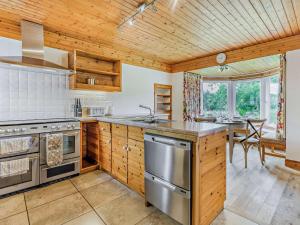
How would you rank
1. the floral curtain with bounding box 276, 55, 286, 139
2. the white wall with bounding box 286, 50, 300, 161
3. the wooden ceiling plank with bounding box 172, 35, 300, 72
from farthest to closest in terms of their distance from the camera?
the floral curtain with bounding box 276, 55, 286, 139, the wooden ceiling plank with bounding box 172, 35, 300, 72, the white wall with bounding box 286, 50, 300, 161

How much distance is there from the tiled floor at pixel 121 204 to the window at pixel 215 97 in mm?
4041

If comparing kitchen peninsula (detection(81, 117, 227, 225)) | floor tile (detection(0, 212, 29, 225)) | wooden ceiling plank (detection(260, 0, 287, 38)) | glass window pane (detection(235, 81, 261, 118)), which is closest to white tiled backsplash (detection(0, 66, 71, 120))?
kitchen peninsula (detection(81, 117, 227, 225))

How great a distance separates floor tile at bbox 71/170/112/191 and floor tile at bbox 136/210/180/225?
3.99ft

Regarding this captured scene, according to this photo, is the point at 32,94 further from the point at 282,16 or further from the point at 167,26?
the point at 282,16

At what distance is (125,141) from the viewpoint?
247 cm

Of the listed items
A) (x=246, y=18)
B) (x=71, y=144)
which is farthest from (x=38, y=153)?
(x=246, y=18)

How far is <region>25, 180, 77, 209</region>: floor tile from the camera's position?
2201 millimetres

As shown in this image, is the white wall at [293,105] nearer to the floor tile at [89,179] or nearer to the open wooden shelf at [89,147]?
the floor tile at [89,179]

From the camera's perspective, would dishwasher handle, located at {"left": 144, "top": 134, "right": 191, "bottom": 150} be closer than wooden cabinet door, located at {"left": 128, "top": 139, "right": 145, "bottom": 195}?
Yes

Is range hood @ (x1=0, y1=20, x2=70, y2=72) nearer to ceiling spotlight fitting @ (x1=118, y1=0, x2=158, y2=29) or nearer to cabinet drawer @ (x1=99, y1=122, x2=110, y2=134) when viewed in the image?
cabinet drawer @ (x1=99, y1=122, x2=110, y2=134)

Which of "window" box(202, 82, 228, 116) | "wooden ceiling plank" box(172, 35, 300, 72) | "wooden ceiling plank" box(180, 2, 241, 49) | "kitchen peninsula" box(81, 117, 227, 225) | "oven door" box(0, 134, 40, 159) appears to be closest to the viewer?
"kitchen peninsula" box(81, 117, 227, 225)

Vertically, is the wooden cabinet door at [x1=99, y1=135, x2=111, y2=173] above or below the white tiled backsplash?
below

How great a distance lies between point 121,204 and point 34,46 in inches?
119

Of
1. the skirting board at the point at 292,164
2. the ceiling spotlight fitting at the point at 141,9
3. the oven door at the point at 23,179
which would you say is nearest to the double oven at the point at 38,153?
the oven door at the point at 23,179
